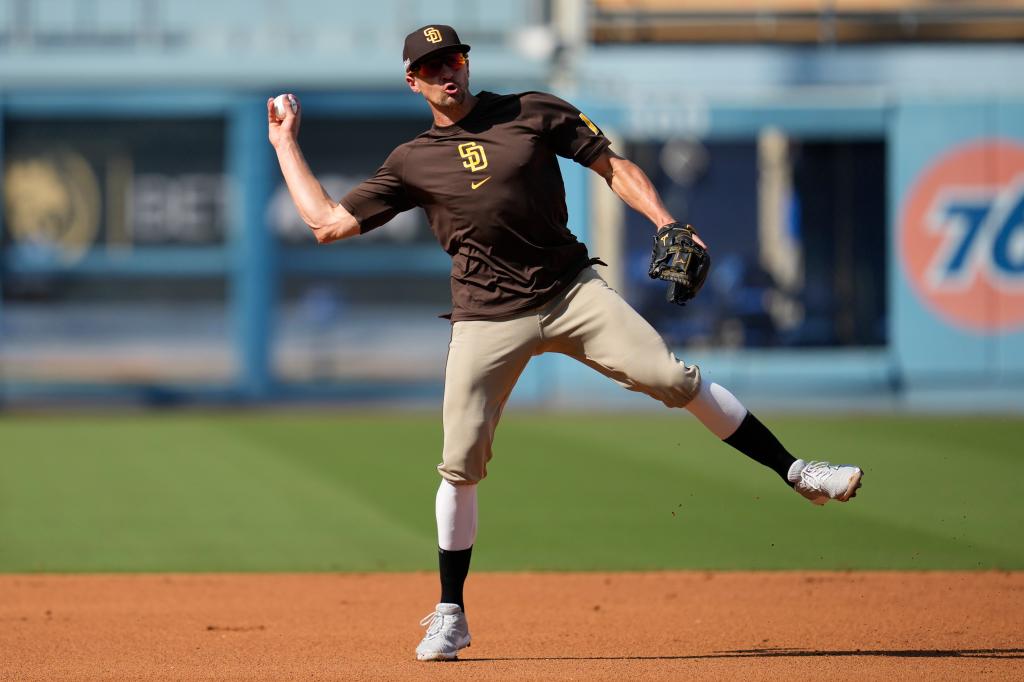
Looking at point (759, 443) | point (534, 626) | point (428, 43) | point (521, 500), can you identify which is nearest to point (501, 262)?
point (428, 43)

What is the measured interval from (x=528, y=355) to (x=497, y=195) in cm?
55

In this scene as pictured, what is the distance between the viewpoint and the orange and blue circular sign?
15.9 metres

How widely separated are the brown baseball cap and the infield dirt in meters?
1.99

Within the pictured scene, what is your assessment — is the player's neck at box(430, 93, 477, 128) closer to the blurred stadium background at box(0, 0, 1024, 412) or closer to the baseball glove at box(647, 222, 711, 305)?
the baseball glove at box(647, 222, 711, 305)

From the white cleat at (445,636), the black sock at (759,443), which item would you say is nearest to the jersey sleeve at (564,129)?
the black sock at (759,443)

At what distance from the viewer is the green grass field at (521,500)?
25.4 feet

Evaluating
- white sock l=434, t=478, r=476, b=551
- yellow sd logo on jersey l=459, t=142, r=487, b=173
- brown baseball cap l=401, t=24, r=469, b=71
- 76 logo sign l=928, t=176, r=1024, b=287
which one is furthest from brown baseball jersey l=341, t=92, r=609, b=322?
76 logo sign l=928, t=176, r=1024, b=287

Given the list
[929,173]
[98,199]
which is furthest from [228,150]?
[929,173]

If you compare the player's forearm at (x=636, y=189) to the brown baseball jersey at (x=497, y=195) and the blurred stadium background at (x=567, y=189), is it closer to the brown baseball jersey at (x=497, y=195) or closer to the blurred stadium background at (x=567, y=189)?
the brown baseball jersey at (x=497, y=195)

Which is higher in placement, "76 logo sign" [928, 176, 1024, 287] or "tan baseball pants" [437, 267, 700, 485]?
"tan baseball pants" [437, 267, 700, 485]

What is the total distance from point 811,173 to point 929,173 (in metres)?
1.23

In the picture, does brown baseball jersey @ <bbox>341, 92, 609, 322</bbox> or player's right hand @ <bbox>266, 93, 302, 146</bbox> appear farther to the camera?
player's right hand @ <bbox>266, 93, 302, 146</bbox>

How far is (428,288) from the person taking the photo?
1856cm

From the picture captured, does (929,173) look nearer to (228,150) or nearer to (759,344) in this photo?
(759,344)
